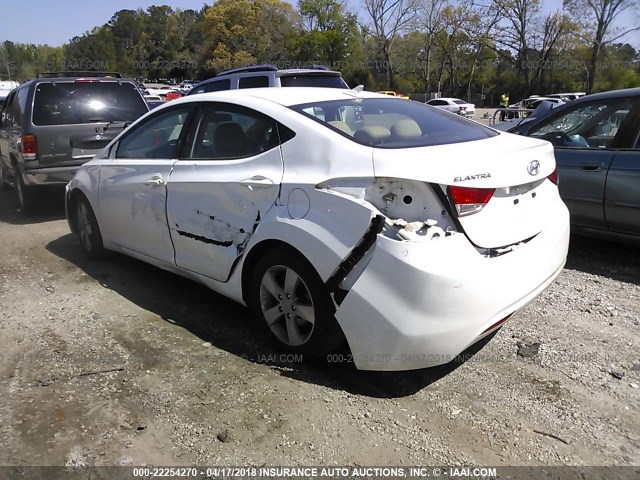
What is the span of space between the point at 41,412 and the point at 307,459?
1.50 meters

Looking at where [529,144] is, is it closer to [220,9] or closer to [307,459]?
[307,459]

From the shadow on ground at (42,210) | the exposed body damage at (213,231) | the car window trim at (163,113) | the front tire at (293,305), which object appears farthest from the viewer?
the shadow on ground at (42,210)

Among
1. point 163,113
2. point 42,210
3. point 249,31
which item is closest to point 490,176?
point 163,113

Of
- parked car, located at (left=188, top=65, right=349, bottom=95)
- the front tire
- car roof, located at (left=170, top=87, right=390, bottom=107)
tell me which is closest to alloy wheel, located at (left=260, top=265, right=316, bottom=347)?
the front tire

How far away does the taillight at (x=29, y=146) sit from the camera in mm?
7043

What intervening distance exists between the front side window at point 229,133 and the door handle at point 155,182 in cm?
29

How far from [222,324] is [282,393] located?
1.07 meters

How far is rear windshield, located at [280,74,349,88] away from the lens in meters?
8.87

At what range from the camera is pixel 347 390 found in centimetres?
308

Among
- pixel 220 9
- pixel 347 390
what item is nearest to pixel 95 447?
pixel 347 390

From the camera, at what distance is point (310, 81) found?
358 inches

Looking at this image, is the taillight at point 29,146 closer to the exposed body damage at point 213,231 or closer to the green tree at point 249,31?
the exposed body damage at point 213,231

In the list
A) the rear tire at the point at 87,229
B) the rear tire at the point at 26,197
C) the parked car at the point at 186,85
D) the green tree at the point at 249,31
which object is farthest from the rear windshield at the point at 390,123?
the green tree at the point at 249,31

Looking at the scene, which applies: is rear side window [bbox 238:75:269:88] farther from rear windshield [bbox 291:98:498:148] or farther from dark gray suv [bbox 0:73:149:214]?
rear windshield [bbox 291:98:498:148]
